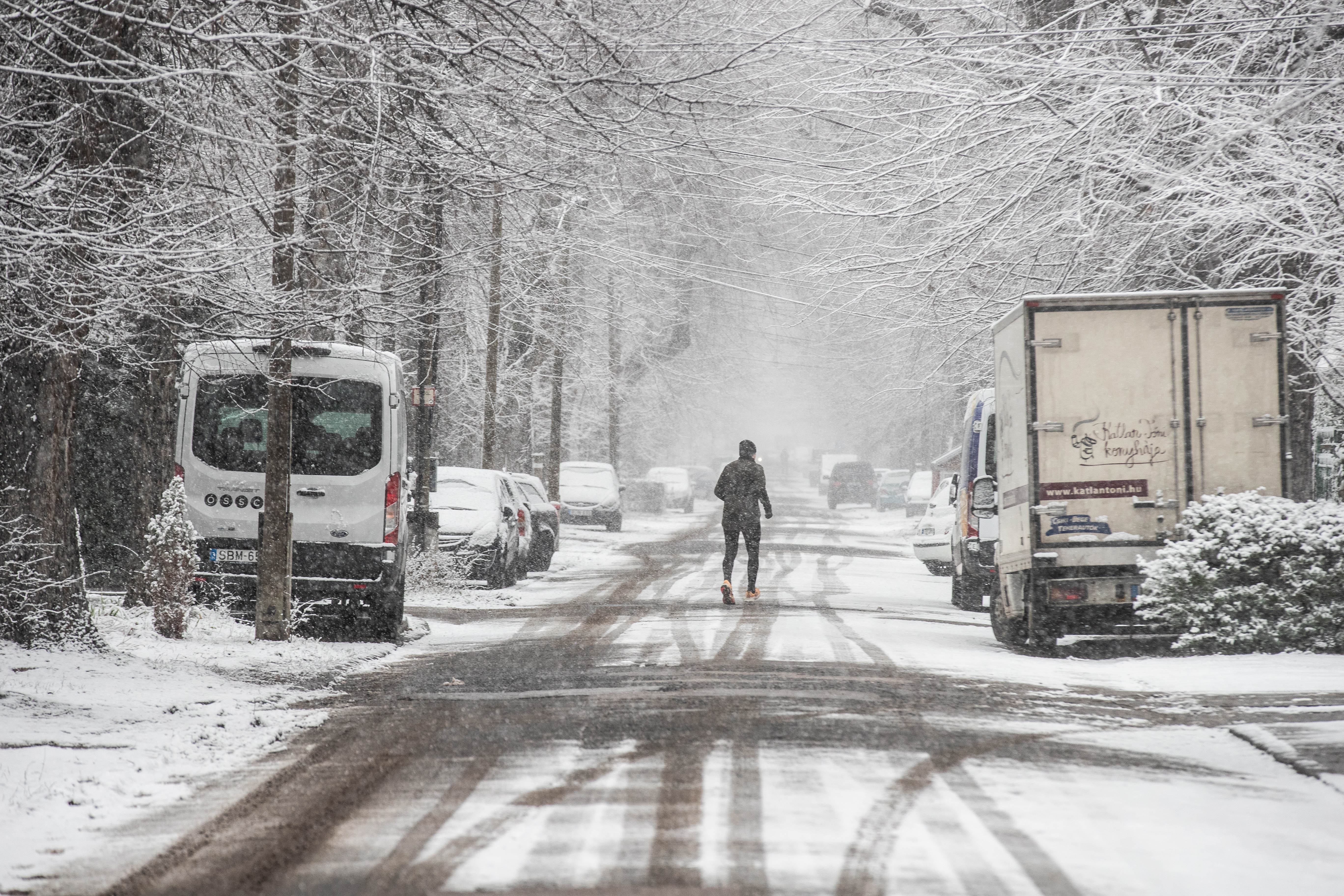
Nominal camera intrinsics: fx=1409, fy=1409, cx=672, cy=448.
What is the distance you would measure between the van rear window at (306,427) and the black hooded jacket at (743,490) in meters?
4.97

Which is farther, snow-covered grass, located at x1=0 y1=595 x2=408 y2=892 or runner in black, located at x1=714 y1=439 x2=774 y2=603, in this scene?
runner in black, located at x1=714 y1=439 x2=774 y2=603

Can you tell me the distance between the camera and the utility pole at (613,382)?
115ft

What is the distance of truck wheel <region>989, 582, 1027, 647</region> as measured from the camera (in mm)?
12711

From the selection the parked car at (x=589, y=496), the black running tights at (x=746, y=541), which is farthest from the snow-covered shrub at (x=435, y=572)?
the parked car at (x=589, y=496)

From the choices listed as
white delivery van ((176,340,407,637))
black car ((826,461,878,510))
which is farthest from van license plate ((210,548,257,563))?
black car ((826,461,878,510))

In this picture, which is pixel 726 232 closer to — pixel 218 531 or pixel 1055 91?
pixel 1055 91

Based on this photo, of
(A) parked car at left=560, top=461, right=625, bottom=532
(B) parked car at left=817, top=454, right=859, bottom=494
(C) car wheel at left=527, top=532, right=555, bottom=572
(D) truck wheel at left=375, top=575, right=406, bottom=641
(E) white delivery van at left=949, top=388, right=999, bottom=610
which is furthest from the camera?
(B) parked car at left=817, top=454, right=859, bottom=494

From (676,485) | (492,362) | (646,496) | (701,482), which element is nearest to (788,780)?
(492,362)

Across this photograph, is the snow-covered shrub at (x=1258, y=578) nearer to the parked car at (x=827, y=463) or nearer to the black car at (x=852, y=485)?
the black car at (x=852, y=485)

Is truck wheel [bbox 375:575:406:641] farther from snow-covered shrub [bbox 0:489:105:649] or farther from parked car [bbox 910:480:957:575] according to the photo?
parked car [bbox 910:480:957:575]

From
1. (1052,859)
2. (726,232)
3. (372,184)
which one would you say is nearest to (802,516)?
(726,232)

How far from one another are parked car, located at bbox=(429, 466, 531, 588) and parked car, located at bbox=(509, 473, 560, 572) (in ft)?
6.35

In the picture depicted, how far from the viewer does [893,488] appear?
193ft

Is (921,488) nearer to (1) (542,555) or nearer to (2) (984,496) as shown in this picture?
(1) (542,555)
